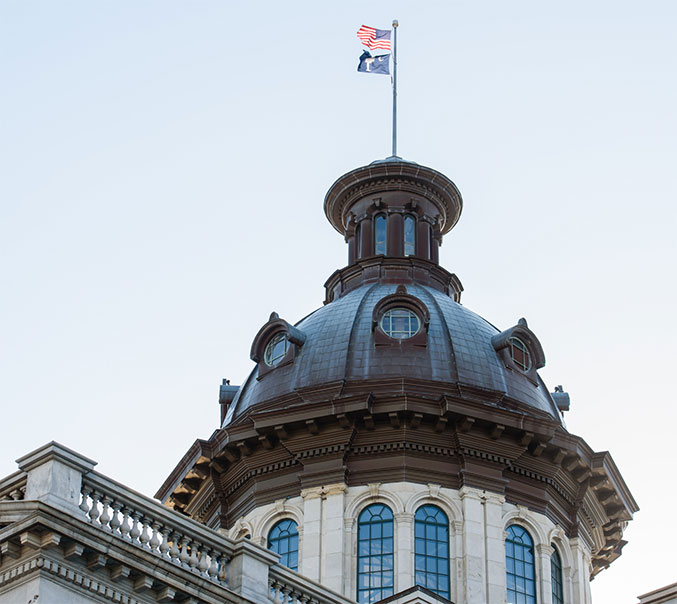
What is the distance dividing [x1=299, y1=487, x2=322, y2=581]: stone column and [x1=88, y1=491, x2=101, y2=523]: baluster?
14.4m

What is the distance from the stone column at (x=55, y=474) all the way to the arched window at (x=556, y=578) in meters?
18.9

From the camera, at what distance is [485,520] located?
37969mm

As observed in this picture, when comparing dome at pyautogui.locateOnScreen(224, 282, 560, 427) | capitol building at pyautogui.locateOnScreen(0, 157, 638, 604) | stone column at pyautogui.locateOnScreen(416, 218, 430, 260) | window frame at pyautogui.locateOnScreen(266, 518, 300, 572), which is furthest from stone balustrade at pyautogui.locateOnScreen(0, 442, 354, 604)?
stone column at pyautogui.locateOnScreen(416, 218, 430, 260)

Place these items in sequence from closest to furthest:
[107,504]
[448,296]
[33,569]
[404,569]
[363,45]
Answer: [33,569], [107,504], [404,569], [448,296], [363,45]

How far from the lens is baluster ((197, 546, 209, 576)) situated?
24078 millimetres

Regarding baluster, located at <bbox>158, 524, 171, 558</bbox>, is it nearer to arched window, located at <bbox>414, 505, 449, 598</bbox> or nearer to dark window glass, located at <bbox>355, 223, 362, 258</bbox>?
arched window, located at <bbox>414, 505, 449, 598</bbox>

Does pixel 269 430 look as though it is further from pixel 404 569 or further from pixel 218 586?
pixel 218 586

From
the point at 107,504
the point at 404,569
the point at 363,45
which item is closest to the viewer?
the point at 107,504

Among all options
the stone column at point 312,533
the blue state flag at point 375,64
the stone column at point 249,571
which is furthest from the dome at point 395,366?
the stone column at point 249,571

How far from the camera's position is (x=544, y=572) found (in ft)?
126

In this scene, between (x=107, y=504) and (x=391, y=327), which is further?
(x=391, y=327)

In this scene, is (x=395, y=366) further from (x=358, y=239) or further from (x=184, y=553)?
(x=184, y=553)

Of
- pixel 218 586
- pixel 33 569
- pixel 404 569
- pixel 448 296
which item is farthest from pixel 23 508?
pixel 448 296

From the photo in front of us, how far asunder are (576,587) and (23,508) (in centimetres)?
2097
